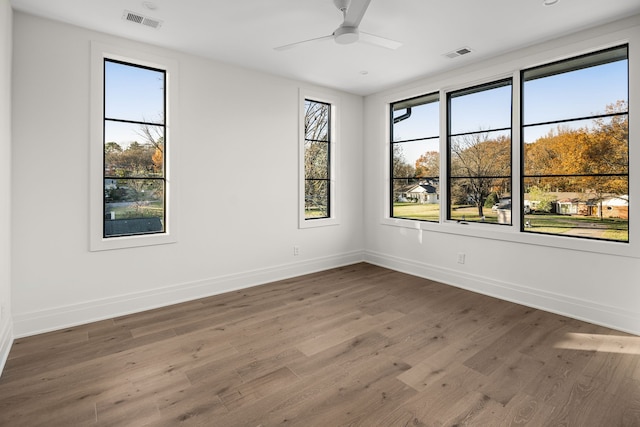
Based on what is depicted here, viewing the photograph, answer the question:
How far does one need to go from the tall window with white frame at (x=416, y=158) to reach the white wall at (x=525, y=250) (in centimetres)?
15

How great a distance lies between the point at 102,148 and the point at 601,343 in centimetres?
475

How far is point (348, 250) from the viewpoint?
5691mm

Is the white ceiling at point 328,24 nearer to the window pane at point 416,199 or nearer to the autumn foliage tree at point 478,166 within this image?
the autumn foliage tree at point 478,166

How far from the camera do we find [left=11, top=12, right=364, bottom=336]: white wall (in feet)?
10.1

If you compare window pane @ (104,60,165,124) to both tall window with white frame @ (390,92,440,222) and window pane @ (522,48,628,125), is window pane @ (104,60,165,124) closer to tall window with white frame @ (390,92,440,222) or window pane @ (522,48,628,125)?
tall window with white frame @ (390,92,440,222)

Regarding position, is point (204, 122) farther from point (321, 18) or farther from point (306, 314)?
point (306, 314)

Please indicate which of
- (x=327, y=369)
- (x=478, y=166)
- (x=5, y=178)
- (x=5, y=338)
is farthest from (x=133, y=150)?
(x=478, y=166)

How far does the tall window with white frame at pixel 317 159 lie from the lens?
520 centimetres

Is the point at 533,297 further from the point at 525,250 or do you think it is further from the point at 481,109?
the point at 481,109

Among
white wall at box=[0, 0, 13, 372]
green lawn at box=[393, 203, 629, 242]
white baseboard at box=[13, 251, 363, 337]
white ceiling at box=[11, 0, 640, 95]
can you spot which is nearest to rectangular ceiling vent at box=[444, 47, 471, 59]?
white ceiling at box=[11, 0, 640, 95]

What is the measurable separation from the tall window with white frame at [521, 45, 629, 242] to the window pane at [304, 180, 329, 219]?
267 cm

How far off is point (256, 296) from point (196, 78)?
257cm

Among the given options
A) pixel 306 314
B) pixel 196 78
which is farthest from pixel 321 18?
pixel 306 314

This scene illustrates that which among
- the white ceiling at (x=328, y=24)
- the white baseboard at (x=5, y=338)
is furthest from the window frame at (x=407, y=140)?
the white baseboard at (x=5, y=338)
